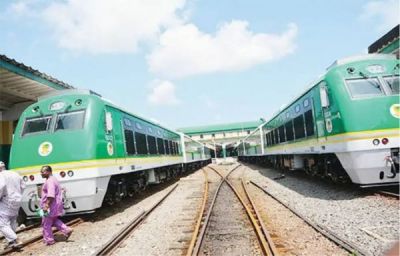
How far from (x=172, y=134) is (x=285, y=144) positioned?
24.0 ft

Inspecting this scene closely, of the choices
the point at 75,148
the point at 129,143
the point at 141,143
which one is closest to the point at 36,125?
the point at 75,148

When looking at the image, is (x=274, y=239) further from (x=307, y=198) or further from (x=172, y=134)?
(x=172, y=134)

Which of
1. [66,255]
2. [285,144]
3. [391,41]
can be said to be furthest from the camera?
[391,41]

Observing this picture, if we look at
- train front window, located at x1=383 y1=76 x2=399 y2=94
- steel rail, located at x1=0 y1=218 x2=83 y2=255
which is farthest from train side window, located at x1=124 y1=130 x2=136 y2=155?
train front window, located at x1=383 y1=76 x2=399 y2=94

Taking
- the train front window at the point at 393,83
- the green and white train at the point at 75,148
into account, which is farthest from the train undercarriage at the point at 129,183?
the train front window at the point at 393,83

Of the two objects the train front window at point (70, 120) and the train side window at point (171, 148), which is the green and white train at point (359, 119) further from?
the train side window at point (171, 148)

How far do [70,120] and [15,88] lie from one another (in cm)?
669

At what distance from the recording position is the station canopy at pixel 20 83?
13508 mm

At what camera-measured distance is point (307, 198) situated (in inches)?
456

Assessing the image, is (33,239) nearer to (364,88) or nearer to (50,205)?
(50,205)

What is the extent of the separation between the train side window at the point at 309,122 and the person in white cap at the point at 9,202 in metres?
8.37

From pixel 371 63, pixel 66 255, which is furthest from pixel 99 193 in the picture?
pixel 371 63

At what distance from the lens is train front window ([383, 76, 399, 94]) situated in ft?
34.1

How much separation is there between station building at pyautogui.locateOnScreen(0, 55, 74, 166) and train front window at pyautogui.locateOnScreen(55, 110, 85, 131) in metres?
3.82
